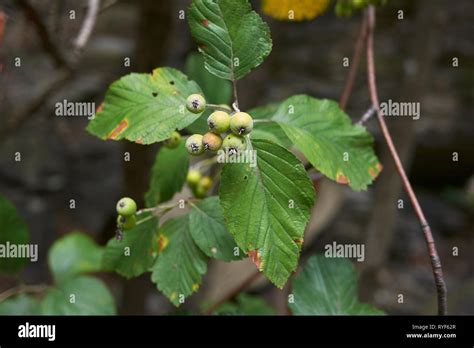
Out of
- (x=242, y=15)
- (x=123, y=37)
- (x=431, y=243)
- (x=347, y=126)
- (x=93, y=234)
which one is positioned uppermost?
(x=123, y=37)

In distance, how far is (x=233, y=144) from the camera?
0.65 metres

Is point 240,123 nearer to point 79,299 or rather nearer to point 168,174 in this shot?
point 168,174

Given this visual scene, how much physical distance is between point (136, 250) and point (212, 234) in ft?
0.40

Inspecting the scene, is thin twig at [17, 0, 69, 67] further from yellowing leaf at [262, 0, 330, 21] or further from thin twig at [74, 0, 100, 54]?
yellowing leaf at [262, 0, 330, 21]

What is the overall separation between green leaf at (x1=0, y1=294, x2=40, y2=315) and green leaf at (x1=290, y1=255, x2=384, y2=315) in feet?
1.79

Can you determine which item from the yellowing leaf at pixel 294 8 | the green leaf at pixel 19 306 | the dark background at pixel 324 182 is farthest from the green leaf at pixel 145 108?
the dark background at pixel 324 182

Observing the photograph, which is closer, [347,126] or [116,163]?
[347,126]

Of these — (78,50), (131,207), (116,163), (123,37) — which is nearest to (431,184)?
(116,163)

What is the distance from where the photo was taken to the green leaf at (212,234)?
82cm

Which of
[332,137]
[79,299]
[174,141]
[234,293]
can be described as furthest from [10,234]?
[332,137]
